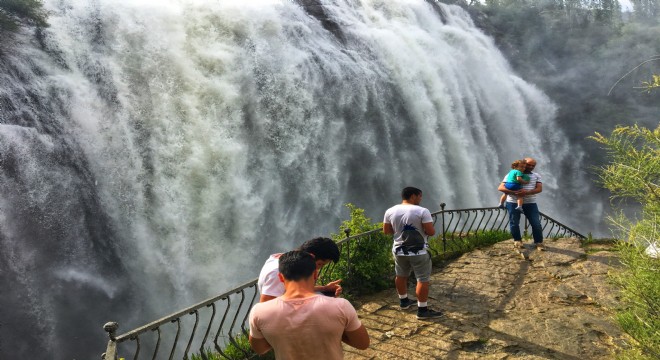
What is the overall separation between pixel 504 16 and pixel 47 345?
36801 millimetres

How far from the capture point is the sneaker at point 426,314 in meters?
5.19

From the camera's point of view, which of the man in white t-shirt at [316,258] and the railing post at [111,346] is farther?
the railing post at [111,346]

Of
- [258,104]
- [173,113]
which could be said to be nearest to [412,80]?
[258,104]

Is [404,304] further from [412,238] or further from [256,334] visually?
[256,334]

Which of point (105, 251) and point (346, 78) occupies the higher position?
point (346, 78)

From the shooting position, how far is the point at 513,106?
23953 millimetres

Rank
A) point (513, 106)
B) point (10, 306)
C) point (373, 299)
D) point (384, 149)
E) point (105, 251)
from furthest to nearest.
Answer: point (513, 106)
point (384, 149)
point (105, 251)
point (10, 306)
point (373, 299)

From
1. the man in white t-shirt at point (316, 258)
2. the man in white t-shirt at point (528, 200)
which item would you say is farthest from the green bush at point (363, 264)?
the man in white t-shirt at point (316, 258)

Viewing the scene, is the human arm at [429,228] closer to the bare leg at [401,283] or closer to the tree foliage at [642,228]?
the bare leg at [401,283]

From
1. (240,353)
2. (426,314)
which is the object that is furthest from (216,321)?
(426,314)

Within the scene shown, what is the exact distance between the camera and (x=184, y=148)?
1113 centimetres

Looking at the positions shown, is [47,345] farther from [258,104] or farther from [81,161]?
[258,104]

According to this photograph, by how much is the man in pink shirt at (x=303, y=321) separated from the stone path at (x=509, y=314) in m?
2.44

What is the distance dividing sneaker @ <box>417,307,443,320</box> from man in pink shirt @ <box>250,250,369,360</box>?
3.05 metres
